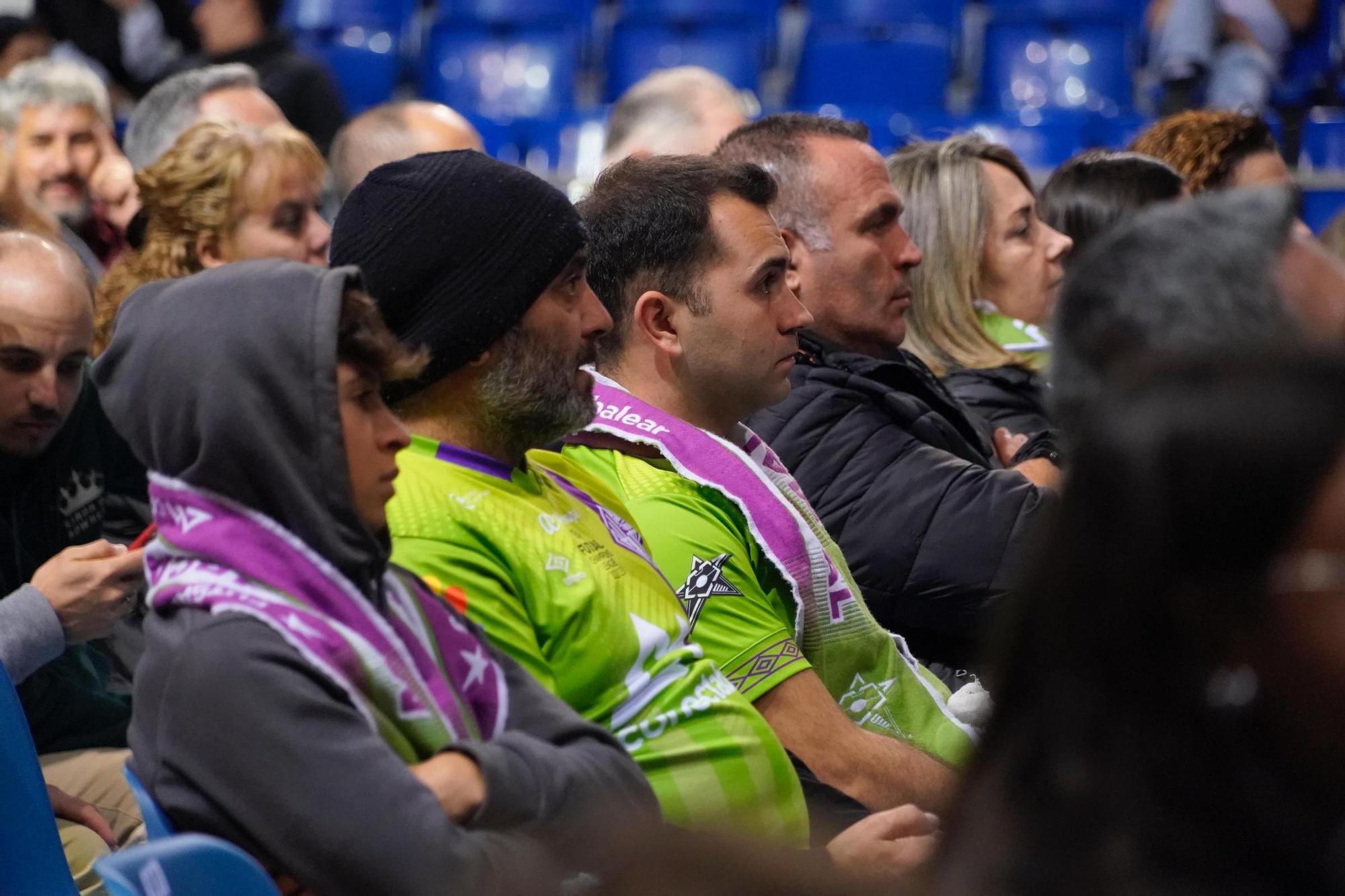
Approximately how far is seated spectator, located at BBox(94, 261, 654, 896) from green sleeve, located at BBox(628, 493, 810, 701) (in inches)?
22.7

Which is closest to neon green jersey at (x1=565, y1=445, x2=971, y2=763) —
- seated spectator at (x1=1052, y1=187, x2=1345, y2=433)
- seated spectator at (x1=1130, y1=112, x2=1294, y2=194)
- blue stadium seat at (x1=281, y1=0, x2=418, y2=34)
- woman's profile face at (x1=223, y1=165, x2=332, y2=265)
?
seated spectator at (x1=1052, y1=187, x2=1345, y2=433)

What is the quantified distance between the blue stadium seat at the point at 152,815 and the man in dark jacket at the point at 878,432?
166cm

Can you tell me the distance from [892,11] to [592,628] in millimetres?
6124

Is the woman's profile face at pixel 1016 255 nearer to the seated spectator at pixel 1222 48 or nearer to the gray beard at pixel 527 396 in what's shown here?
the gray beard at pixel 527 396

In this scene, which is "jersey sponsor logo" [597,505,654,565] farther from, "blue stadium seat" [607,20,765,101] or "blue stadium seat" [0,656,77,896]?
"blue stadium seat" [607,20,765,101]

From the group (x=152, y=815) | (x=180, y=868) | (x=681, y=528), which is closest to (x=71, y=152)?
(x=681, y=528)

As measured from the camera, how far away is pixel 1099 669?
94cm

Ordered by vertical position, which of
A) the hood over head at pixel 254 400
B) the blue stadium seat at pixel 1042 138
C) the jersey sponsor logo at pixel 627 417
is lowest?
the blue stadium seat at pixel 1042 138

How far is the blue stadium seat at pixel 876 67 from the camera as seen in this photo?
24.3ft

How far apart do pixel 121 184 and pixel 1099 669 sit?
4652 mm

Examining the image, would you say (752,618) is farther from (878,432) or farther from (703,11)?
(703,11)

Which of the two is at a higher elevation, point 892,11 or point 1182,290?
point 1182,290

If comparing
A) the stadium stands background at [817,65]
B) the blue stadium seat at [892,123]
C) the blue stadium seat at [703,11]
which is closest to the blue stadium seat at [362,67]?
the stadium stands background at [817,65]

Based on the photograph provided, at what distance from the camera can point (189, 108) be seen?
4.89 meters
